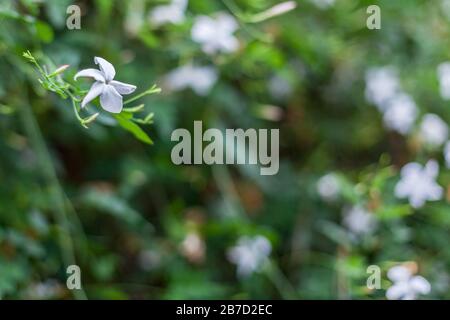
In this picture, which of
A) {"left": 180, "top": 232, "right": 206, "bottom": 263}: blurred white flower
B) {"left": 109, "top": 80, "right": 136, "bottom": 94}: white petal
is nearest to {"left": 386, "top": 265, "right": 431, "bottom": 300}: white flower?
{"left": 180, "top": 232, "right": 206, "bottom": 263}: blurred white flower

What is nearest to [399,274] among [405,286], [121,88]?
[405,286]

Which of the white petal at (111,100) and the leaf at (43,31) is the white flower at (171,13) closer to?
the leaf at (43,31)

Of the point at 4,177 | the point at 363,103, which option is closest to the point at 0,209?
the point at 4,177

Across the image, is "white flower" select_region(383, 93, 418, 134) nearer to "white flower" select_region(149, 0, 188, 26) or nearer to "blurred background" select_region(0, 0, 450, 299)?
"blurred background" select_region(0, 0, 450, 299)

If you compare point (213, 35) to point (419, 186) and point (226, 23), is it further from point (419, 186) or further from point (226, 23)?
point (419, 186)

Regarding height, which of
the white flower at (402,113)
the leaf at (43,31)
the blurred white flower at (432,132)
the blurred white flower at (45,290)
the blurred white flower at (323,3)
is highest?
the blurred white flower at (323,3)

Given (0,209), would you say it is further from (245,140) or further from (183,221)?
(245,140)

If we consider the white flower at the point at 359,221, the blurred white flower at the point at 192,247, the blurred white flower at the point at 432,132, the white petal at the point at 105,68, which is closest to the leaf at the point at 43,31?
the white petal at the point at 105,68
